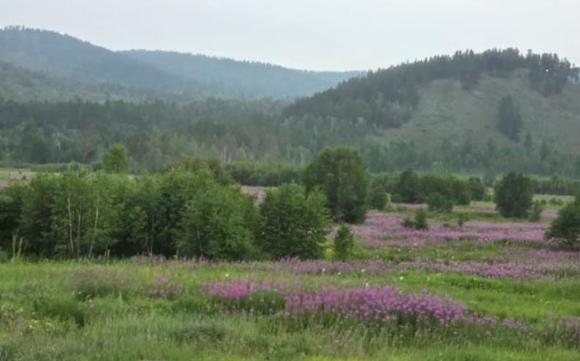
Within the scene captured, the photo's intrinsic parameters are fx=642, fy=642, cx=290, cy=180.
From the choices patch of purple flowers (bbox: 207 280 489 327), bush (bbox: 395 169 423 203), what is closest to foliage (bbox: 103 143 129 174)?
bush (bbox: 395 169 423 203)

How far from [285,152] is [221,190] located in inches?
5344

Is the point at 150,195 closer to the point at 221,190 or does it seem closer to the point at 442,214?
the point at 221,190

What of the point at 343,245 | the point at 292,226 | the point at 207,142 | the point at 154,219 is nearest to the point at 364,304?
the point at 343,245

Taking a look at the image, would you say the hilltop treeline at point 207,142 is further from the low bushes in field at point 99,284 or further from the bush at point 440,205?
the low bushes in field at point 99,284

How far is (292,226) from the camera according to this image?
21359 mm

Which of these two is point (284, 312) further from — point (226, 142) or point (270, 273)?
point (226, 142)

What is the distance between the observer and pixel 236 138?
150 meters

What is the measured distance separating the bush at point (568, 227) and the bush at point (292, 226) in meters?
11.9

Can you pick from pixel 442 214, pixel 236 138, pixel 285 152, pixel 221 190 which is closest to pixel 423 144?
pixel 285 152

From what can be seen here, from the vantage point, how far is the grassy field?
30.1 ft

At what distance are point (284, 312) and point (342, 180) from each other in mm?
31847

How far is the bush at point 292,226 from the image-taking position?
70.1ft

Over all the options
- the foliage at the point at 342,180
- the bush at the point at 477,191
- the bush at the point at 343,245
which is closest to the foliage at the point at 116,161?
the foliage at the point at 342,180

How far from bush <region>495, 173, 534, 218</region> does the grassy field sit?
1055 inches
